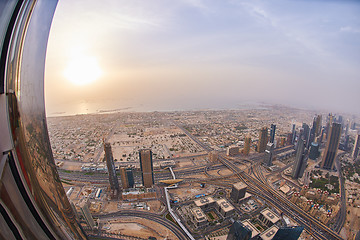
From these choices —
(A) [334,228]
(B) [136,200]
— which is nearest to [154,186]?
(B) [136,200]

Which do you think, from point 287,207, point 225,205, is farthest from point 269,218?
point 287,207

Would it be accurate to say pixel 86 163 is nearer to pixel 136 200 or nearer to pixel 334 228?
pixel 136 200

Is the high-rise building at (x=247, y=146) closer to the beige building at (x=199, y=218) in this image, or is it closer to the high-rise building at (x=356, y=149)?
the beige building at (x=199, y=218)

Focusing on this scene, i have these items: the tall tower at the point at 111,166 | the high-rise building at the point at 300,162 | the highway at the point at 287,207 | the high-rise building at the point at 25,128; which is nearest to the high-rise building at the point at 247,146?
the highway at the point at 287,207

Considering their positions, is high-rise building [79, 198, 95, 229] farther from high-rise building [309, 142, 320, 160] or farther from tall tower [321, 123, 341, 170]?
high-rise building [309, 142, 320, 160]

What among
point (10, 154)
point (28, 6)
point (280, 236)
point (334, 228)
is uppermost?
point (28, 6)

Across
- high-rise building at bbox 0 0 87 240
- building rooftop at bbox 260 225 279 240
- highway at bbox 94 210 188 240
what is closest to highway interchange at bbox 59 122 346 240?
highway at bbox 94 210 188 240
